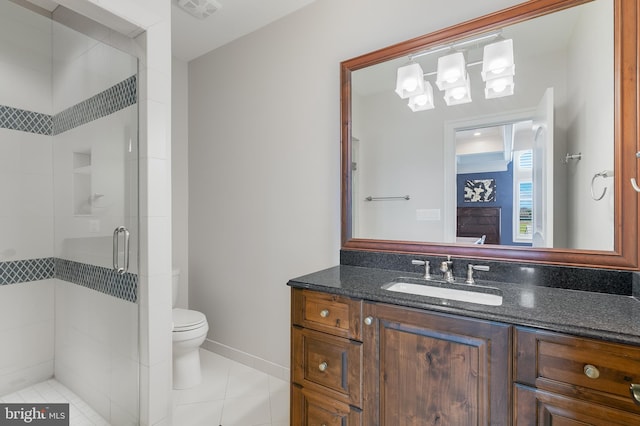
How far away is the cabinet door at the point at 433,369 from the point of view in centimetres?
97

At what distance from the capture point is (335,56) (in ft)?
6.49

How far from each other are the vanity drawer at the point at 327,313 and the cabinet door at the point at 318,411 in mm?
299

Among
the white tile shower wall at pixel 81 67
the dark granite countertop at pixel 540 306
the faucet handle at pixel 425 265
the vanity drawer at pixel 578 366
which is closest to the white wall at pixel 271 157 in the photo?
the faucet handle at pixel 425 265

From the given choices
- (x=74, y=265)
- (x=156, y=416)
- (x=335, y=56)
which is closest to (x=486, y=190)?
(x=335, y=56)

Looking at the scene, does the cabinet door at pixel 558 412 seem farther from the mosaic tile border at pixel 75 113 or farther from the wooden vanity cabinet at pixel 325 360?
the mosaic tile border at pixel 75 113

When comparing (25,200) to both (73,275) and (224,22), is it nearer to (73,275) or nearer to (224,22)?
(73,275)

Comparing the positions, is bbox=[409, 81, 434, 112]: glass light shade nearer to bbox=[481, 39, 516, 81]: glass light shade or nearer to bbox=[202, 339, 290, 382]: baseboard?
bbox=[481, 39, 516, 81]: glass light shade

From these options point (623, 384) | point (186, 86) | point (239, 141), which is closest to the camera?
point (623, 384)

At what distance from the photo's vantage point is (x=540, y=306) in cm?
104

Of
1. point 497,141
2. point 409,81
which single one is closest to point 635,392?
point 497,141

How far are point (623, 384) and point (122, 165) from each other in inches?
90.3

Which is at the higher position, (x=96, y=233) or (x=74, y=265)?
(x=96, y=233)

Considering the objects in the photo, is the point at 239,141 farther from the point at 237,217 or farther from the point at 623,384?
the point at 623,384

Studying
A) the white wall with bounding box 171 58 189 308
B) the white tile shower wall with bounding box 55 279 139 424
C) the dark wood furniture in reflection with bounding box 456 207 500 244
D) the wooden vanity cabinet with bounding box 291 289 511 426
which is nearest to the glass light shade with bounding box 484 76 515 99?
the dark wood furniture in reflection with bounding box 456 207 500 244
